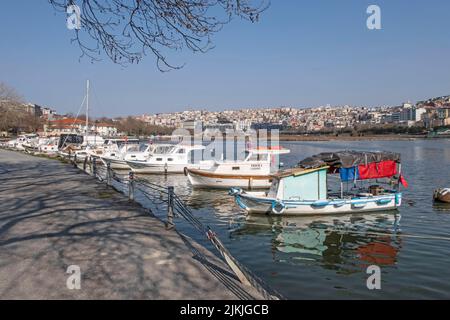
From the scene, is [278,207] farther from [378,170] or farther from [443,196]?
[443,196]

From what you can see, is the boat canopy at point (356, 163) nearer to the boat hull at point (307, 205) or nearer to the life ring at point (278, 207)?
the boat hull at point (307, 205)

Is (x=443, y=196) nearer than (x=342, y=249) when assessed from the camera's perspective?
No

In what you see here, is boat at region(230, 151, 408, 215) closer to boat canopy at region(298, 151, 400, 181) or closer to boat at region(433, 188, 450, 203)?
boat canopy at region(298, 151, 400, 181)

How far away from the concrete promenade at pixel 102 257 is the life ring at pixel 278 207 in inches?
255

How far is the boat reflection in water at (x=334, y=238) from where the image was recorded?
39.1ft

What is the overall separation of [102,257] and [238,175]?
2036 centimetres

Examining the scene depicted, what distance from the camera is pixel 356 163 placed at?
18.4 metres

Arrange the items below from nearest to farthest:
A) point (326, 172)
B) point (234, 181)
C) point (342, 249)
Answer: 1. point (342, 249)
2. point (326, 172)
3. point (234, 181)

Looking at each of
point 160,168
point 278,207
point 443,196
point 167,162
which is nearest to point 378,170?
point 443,196

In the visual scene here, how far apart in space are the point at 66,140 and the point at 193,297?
57.6 m

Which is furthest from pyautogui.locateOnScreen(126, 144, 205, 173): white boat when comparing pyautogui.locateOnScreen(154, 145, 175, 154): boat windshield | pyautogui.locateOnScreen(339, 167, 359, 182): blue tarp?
pyautogui.locateOnScreen(339, 167, 359, 182): blue tarp

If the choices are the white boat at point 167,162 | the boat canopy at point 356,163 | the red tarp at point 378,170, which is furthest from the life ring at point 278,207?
the white boat at point 167,162

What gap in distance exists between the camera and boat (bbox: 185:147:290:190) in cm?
2753
